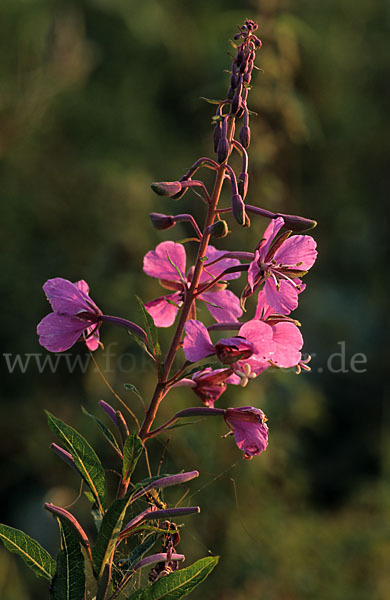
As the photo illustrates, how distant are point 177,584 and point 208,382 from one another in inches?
11.0

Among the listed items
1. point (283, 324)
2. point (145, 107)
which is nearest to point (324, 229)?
point (145, 107)

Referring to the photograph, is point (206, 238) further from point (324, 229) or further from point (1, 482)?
point (324, 229)

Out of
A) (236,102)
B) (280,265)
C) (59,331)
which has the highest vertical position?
(236,102)

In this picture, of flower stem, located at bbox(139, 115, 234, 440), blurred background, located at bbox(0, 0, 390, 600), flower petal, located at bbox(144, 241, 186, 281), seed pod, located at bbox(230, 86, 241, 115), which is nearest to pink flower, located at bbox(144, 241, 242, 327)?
flower petal, located at bbox(144, 241, 186, 281)

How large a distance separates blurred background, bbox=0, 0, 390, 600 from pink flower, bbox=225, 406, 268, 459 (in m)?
0.33

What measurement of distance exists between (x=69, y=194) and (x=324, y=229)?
2615mm

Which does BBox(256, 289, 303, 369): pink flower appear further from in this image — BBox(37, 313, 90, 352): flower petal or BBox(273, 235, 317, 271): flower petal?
BBox(37, 313, 90, 352): flower petal

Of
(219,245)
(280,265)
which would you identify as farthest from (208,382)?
(219,245)

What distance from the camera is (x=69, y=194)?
461 cm

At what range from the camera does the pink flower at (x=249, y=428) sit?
0.85 metres

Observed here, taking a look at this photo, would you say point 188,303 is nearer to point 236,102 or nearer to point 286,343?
point 286,343

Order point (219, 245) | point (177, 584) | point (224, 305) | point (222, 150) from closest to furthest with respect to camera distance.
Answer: point (177, 584) < point (222, 150) < point (224, 305) < point (219, 245)

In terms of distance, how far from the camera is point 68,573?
0.76m

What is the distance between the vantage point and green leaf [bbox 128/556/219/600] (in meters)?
0.74
